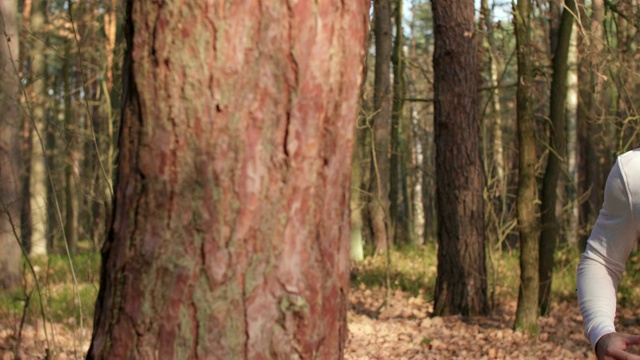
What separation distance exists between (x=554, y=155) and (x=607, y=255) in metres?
6.82

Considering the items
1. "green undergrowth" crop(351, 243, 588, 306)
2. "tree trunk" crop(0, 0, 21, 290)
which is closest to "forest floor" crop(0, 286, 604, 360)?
"green undergrowth" crop(351, 243, 588, 306)

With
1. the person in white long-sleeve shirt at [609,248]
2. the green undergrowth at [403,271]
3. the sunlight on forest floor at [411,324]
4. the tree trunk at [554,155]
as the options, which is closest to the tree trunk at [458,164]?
the sunlight on forest floor at [411,324]

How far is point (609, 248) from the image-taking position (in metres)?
2.27

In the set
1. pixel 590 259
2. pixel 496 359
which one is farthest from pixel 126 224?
pixel 496 359

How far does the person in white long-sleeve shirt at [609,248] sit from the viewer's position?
2.18 m

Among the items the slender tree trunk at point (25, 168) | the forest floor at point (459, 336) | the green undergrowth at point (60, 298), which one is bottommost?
the forest floor at point (459, 336)

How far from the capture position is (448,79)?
29.9ft

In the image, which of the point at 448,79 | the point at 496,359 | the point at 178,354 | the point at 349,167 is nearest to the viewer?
the point at 178,354

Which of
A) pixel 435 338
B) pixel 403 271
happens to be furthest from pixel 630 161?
pixel 403 271

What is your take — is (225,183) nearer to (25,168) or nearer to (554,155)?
(554,155)

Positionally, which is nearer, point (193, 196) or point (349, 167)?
point (193, 196)

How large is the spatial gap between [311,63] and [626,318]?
27.3 feet

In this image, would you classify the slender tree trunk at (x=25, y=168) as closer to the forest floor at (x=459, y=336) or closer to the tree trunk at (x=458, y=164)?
the forest floor at (x=459, y=336)

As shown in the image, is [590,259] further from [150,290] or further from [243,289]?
[150,290]
